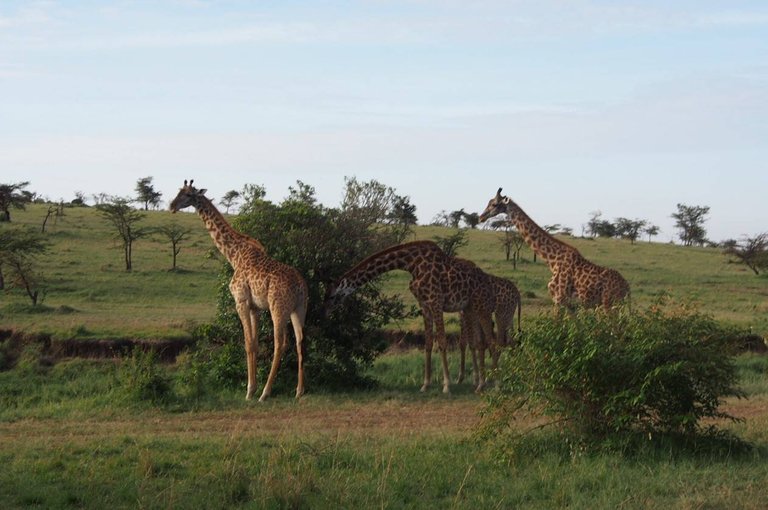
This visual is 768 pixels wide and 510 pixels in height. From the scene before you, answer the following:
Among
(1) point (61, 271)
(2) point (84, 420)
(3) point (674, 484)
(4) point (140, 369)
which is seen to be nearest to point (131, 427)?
(2) point (84, 420)

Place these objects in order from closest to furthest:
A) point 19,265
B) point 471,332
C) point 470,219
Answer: point 471,332, point 19,265, point 470,219

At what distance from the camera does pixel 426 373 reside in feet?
51.0

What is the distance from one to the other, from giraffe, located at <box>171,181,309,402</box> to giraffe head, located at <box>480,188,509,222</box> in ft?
13.2

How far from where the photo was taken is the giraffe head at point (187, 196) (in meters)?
15.6

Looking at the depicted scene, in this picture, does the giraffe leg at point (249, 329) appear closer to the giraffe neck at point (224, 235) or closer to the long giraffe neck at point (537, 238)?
the giraffe neck at point (224, 235)

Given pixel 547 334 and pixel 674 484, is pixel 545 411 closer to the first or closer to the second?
pixel 547 334

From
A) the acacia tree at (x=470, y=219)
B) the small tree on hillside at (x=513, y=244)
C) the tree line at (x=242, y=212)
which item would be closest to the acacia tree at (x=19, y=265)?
the tree line at (x=242, y=212)

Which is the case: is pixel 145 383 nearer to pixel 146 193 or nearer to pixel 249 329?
pixel 249 329

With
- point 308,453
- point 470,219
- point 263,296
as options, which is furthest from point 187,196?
point 470,219

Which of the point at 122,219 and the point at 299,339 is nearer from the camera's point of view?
the point at 299,339

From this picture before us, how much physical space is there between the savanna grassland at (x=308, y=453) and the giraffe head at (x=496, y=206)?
116 inches

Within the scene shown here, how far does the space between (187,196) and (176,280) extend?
1733 cm

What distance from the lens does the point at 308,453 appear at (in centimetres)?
980

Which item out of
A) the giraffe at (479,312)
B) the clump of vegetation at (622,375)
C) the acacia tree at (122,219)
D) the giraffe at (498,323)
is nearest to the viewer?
the clump of vegetation at (622,375)
